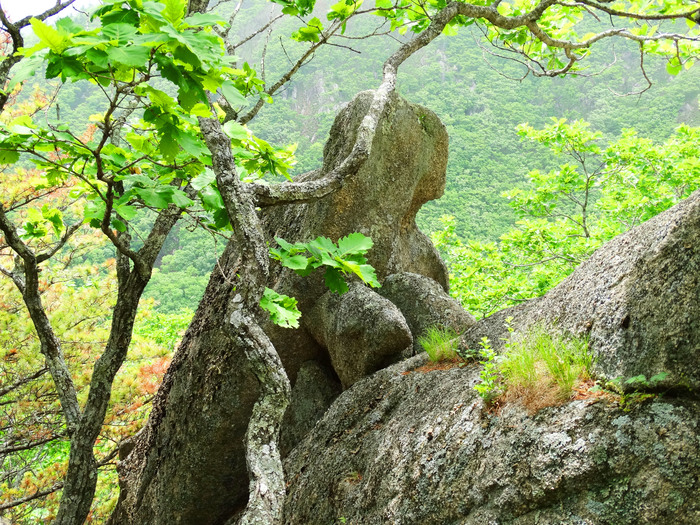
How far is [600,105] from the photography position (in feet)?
155

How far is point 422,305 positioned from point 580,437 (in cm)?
344

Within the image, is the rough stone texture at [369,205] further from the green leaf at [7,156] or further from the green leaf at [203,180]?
the green leaf at [7,156]

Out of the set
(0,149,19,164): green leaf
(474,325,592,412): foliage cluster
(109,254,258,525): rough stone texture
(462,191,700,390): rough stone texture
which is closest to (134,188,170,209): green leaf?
(0,149,19,164): green leaf

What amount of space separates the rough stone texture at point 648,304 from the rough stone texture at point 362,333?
208cm

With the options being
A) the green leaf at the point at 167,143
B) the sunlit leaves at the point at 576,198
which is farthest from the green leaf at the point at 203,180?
the sunlit leaves at the point at 576,198

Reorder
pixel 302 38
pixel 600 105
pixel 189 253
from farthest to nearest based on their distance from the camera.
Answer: pixel 600 105 → pixel 189 253 → pixel 302 38

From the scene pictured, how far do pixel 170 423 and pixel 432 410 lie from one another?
3691 mm

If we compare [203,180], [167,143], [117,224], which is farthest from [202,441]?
[167,143]

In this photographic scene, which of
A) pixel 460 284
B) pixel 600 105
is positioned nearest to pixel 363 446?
pixel 460 284

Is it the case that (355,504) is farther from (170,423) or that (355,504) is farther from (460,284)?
(460,284)

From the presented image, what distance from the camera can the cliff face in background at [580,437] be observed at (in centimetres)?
232

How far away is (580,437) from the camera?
254cm

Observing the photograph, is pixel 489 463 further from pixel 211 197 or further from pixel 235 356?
pixel 235 356

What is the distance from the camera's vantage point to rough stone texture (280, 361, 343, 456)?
585cm
